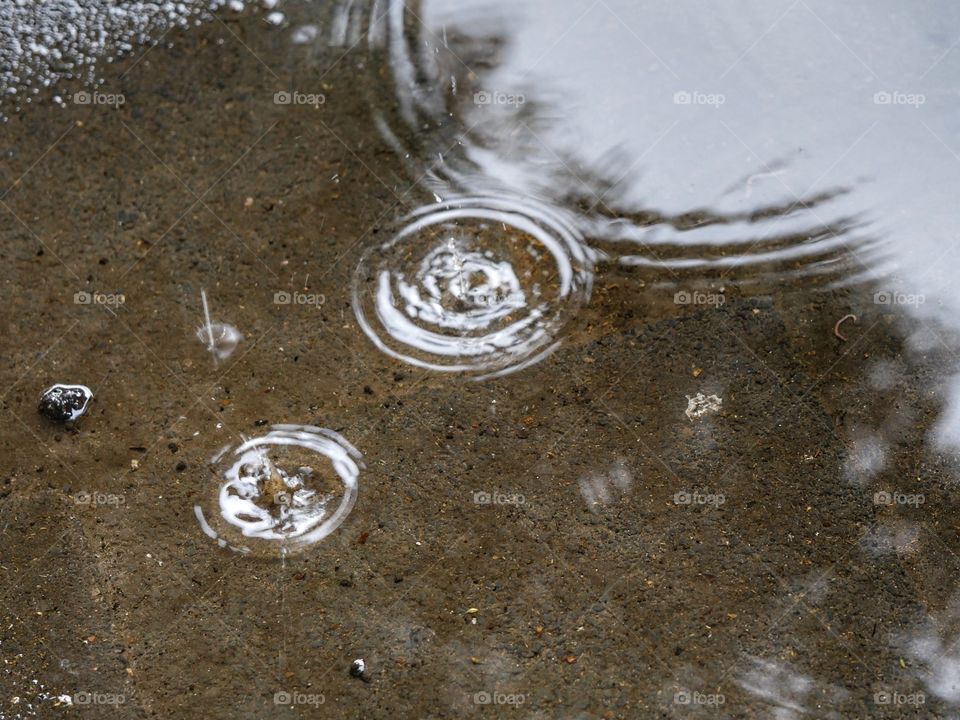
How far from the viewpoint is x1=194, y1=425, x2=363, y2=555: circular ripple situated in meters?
3.44

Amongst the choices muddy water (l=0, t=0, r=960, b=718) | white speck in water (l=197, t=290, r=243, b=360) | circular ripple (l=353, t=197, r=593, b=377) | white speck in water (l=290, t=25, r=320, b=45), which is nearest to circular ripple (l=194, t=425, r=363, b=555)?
muddy water (l=0, t=0, r=960, b=718)

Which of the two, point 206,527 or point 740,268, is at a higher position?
point 740,268

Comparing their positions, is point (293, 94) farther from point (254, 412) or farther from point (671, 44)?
point (671, 44)

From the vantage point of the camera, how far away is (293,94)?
146 inches

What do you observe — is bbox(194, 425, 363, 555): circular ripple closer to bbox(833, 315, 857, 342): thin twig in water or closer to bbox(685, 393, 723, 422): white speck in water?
bbox(685, 393, 723, 422): white speck in water

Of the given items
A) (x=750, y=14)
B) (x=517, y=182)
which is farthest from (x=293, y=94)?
(x=750, y=14)

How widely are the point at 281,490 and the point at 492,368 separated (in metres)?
0.93

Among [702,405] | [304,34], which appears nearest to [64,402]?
[304,34]

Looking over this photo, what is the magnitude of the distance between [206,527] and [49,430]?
28.4 inches

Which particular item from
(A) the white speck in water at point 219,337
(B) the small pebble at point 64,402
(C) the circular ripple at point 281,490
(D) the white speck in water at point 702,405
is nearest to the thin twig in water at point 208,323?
(A) the white speck in water at point 219,337

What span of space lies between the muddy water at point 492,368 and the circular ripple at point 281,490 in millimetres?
15

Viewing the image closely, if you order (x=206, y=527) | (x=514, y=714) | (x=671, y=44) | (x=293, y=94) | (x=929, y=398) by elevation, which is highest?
(x=671, y=44)

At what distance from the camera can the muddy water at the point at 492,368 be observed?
3.37m

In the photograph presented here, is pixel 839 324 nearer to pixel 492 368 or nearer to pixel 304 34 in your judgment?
pixel 492 368
